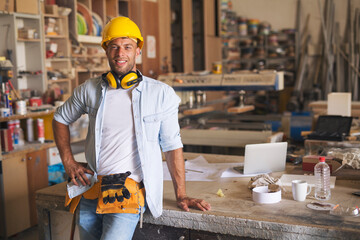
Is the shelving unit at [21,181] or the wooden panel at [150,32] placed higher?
the wooden panel at [150,32]

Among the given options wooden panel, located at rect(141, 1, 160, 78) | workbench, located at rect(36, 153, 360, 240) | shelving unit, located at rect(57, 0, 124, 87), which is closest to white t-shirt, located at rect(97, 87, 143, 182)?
workbench, located at rect(36, 153, 360, 240)

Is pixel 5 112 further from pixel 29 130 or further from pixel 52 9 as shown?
pixel 52 9

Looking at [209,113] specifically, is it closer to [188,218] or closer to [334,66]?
[188,218]

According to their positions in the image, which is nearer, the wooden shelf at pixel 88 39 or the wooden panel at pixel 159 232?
the wooden panel at pixel 159 232

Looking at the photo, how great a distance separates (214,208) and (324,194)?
21.9 inches

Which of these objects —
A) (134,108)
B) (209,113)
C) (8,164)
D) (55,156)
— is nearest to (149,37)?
(209,113)

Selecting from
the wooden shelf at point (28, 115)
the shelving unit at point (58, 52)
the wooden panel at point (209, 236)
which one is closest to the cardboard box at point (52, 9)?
the shelving unit at point (58, 52)

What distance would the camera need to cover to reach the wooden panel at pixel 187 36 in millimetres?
7883

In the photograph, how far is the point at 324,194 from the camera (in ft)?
7.03

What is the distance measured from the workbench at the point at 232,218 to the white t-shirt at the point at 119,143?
0.29 m

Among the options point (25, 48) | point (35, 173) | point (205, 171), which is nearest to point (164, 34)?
point (25, 48)

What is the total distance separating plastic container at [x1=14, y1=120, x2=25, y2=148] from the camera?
4125 mm

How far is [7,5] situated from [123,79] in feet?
9.01

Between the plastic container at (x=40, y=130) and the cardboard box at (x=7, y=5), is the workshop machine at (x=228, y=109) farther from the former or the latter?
the cardboard box at (x=7, y=5)
